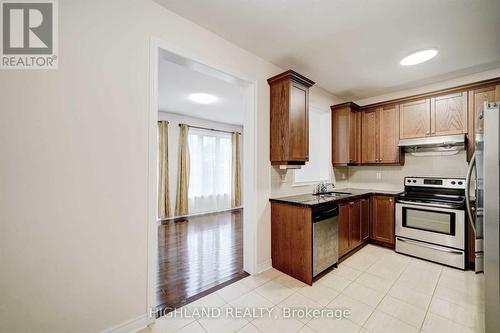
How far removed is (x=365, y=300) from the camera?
6.58 feet

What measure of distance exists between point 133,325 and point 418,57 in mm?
4201

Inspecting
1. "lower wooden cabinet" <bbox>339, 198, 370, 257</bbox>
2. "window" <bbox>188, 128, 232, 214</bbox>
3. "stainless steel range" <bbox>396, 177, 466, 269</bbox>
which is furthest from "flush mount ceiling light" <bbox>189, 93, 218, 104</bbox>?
"stainless steel range" <bbox>396, 177, 466, 269</bbox>

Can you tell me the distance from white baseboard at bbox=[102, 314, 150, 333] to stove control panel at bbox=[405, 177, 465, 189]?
4.01m

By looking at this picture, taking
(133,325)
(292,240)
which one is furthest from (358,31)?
(133,325)

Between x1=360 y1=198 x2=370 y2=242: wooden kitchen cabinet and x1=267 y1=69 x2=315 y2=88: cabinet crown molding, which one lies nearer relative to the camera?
x1=267 y1=69 x2=315 y2=88: cabinet crown molding

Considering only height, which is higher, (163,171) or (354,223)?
(163,171)

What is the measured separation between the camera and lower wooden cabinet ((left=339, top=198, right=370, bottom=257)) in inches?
112

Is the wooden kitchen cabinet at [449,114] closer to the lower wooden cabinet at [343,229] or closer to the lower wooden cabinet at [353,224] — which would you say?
the lower wooden cabinet at [353,224]

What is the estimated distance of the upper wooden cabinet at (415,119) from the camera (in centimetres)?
322

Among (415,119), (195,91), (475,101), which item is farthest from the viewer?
(195,91)

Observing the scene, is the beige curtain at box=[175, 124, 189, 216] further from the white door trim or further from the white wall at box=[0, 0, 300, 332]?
the white wall at box=[0, 0, 300, 332]

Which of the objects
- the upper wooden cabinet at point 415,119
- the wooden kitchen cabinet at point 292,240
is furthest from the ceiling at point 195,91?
the upper wooden cabinet at point 415,119

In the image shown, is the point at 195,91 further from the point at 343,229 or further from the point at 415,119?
the point at 415,119

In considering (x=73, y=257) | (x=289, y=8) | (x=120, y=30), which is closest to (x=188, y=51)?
(x=120, y=30)
